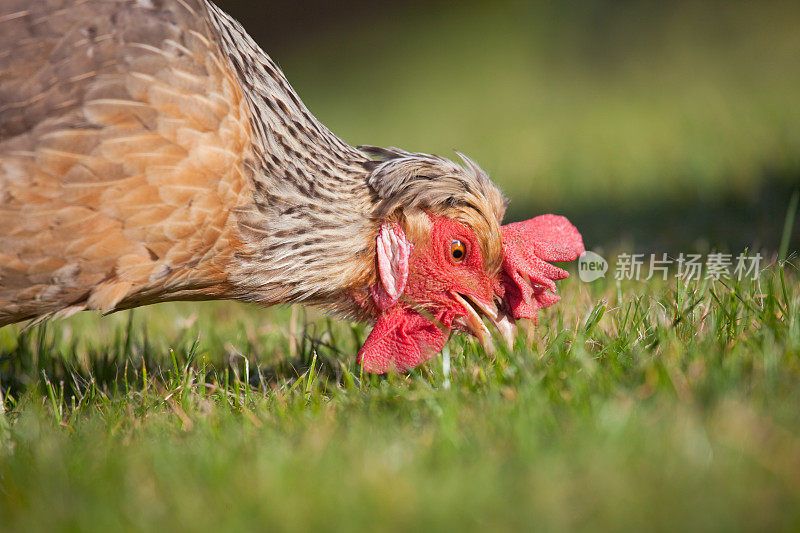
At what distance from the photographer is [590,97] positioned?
11.8 meters

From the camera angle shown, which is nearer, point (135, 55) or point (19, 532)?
point (19, 532)

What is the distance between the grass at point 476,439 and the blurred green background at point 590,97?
203 cm

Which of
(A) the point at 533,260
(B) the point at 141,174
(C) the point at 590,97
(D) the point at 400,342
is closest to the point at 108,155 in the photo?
(B) the point at 141,174

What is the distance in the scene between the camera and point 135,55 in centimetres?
269

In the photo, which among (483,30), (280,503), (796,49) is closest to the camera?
(280,503)

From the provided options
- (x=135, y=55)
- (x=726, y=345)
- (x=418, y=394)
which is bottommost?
(x=418, y=394)

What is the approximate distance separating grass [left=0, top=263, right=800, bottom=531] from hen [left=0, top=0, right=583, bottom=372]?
29 cm

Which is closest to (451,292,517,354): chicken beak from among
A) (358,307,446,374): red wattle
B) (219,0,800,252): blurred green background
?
(358,307,446,374): red wattle

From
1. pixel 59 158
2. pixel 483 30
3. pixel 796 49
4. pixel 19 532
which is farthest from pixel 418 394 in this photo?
pixel 483 30

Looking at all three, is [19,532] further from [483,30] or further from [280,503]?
[483,30]

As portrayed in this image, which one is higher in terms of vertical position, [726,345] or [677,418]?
[726,345]

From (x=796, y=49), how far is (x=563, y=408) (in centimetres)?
1119

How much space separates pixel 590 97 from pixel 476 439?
34.4ft

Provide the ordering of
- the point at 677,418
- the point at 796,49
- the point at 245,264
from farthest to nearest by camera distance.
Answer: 1. the point at 796,49
2. the point at 245,264
3. the point at 677,418
